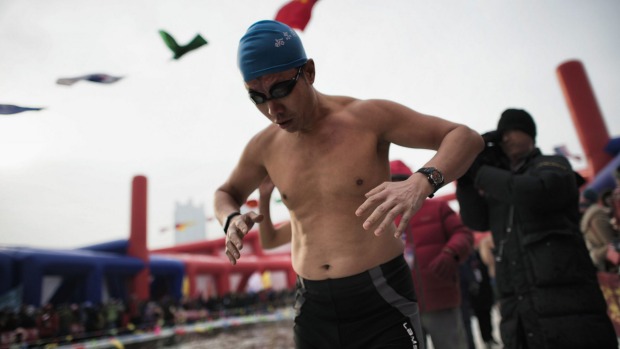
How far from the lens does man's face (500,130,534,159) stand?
2.19m

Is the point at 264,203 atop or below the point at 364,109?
below

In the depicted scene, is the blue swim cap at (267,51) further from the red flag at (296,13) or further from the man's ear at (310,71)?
the red flag at (296,13)

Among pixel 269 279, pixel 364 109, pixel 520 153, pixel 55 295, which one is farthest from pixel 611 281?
pixel 269 279

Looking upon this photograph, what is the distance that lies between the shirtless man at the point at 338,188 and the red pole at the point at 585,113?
1119cm

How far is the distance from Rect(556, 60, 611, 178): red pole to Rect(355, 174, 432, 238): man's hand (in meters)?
11.6

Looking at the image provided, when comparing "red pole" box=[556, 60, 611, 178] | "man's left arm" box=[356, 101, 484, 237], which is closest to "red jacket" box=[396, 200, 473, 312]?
"man's left arm" box=[356, 101, 484, 237]

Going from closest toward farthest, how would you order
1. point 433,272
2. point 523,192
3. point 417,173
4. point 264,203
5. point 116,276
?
point 417,173, point 523,192, point 264,203, point 433,272, point 116,276

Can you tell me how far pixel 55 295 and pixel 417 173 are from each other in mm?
14944

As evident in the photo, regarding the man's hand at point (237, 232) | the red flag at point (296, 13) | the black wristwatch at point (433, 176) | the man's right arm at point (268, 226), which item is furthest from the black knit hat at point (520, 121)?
the red flag at point (296, 13)

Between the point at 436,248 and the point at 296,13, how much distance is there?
7.99ft

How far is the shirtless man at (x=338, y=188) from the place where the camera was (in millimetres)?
1426

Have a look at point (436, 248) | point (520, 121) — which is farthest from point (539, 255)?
point (436, 248)

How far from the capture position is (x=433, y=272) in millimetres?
2732

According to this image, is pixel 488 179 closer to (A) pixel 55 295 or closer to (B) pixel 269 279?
(A) pixel 55 295
